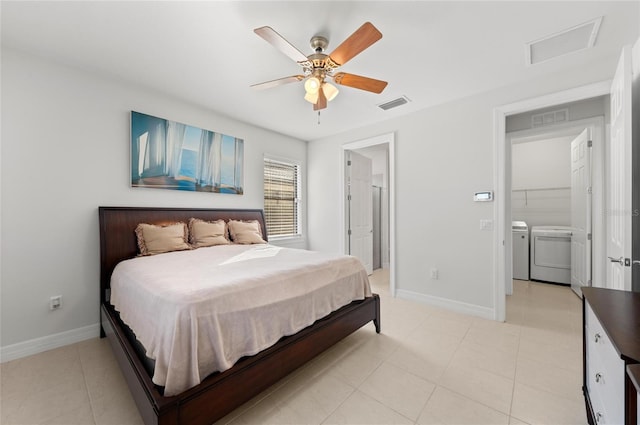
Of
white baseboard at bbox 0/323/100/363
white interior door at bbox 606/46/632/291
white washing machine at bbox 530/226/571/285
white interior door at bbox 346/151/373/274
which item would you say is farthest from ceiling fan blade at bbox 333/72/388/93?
white washing machine at bbox 530/226/571/285

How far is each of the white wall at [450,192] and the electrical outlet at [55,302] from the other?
12.5 ft

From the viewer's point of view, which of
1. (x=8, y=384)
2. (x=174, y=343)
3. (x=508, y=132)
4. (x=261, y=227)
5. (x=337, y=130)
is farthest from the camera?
(x=337, y=130)

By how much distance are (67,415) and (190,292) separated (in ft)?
3.81

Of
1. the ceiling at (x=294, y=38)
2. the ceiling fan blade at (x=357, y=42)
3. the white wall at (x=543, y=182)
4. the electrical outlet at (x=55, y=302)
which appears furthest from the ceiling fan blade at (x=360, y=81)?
the white wall at (x=543, y=182)

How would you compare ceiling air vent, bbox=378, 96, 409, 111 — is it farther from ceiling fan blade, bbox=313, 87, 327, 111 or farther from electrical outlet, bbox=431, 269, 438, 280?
electrical outlet, bbox=431, 269, 438, 280

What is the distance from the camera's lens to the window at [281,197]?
4.42 metres

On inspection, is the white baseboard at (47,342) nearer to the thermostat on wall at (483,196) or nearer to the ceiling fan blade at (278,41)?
the ceiling fan blade at (278,41)

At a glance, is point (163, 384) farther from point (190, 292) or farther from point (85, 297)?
point (85, 297)

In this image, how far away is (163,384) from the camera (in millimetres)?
1258

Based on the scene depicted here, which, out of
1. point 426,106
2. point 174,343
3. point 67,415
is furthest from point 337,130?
point 67,415

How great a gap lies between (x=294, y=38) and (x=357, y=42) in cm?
64

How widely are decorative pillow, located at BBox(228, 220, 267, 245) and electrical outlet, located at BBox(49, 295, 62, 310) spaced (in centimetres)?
173

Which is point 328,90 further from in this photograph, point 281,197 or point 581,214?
point 581,214

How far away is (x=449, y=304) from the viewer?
3.23m
